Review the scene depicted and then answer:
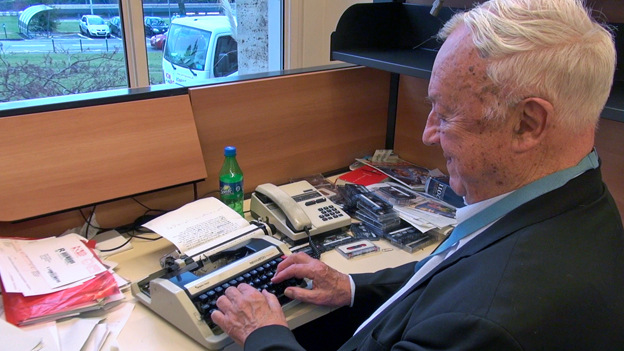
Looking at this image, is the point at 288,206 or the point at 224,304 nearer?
the point at 224,304

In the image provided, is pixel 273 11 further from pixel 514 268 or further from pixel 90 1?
pixel 514 268

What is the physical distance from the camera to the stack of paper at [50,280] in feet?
3.39

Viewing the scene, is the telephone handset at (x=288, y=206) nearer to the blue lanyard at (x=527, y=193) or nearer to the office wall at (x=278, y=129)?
the office wall at (x=278, y=129)

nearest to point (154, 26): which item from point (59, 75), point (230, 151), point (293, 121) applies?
point (59, 75)

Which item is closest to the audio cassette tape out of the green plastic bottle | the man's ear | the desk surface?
the desk surface

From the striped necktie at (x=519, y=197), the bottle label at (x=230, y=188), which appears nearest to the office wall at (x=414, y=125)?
the bottle label at (x=230, y=188)

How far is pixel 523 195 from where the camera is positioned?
81 centimetres

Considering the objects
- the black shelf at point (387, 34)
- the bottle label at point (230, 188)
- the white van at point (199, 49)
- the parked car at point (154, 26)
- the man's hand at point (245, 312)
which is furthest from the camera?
the white van at point (199, 49)

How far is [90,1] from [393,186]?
1.46 meters

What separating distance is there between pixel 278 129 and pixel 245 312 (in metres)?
0.77

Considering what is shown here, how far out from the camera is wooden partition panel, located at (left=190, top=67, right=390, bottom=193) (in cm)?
152

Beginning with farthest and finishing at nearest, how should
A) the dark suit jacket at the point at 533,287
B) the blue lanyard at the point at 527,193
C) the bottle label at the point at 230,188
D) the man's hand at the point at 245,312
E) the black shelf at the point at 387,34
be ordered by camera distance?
the black shelf at the point at 387,34 < the bottle label at the point at 230,188 < the man's hand at the point at 245,312 < the blue lanyard at the point at 527,193 < the dark suit jacket at the point at 533,287

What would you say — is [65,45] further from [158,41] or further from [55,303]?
[55,303]

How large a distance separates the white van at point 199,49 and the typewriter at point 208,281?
1.40 meters
